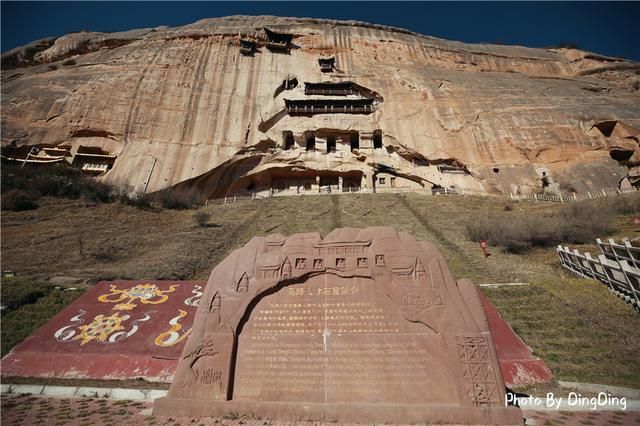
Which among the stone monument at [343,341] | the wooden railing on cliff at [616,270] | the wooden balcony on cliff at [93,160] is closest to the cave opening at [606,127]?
the wooden railing on cliff at [616,270]

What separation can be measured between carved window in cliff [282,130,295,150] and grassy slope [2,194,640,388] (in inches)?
333

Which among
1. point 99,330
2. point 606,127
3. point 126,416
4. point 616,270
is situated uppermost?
point 606,127

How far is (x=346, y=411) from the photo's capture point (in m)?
4.19

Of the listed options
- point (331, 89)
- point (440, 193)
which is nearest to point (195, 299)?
point (440, 193)

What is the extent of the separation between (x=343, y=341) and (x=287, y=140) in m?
27.6

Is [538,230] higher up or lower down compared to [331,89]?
lower down

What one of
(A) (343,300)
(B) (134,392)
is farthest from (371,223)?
(B) (134,392)

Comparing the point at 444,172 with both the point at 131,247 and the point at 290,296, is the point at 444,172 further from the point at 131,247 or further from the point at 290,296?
the point at 290,296

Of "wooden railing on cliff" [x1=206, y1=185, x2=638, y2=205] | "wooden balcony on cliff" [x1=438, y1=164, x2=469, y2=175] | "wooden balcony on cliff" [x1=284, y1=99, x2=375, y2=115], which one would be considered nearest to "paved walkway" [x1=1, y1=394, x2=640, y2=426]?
"wooden railing on cliff" [x1=206, y1=185, x2=638, y2=205]

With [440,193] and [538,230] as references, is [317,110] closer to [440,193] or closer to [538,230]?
[440,193]

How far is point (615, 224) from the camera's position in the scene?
15.5m

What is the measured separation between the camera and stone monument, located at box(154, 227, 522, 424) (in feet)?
13.8

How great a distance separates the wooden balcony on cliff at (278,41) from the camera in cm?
3396

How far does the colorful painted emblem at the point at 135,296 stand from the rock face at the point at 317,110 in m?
17.8
